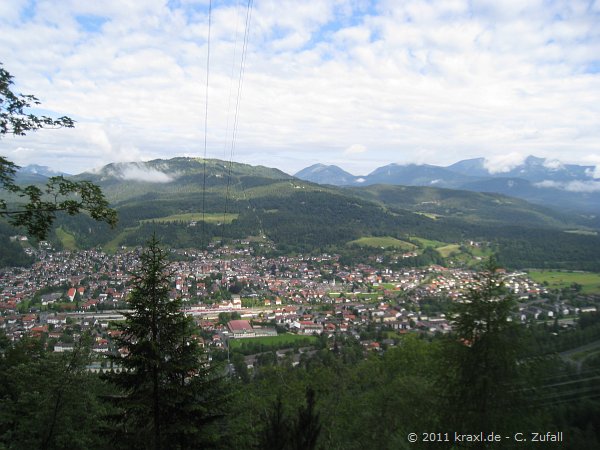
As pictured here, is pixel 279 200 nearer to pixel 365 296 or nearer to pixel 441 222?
pixel 441 222

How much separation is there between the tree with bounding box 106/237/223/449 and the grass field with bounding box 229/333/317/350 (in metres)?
23.6

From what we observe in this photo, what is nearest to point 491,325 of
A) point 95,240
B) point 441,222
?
point 95,240

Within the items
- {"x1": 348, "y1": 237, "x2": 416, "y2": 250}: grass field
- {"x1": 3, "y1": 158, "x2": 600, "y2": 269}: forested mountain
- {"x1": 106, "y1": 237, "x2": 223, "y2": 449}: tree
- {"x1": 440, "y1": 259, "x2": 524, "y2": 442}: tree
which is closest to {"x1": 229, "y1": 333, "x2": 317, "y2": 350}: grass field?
{"x1": 106, "y1": 237, "x2": 223, "y2": 449}: tree

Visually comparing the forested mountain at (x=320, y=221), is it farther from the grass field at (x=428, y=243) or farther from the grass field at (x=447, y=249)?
the grass field at (x=447, y=249)

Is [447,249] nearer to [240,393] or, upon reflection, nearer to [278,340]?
[278,340]

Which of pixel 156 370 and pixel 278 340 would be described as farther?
pixel 278 340

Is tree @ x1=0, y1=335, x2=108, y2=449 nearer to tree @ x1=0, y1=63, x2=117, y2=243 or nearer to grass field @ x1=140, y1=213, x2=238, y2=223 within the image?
tree @ x1=0, y1=63, x2=117, y2=243

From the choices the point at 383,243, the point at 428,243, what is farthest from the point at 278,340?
the point at 428,243

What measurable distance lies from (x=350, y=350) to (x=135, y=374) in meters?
19.6

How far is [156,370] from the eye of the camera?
542 centimetres

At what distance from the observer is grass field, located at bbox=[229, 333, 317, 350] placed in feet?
98.0

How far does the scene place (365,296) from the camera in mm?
49281

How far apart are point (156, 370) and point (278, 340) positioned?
27117mm

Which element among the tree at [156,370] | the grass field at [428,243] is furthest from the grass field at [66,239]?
the tree at [156,370]
